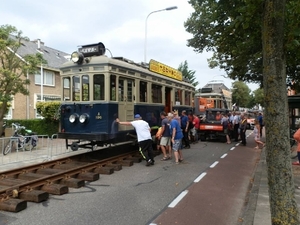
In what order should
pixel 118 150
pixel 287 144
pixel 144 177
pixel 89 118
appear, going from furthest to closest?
1. pixel 118 150
2. pixel 89 118
3. pixel 144 177
4. pixel 287 144

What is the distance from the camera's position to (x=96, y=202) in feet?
19.5

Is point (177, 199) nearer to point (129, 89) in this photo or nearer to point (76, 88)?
point (129, 89)

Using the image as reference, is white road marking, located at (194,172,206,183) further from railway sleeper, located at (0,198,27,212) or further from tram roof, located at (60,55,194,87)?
tram roof, located at (60,55,194,87)

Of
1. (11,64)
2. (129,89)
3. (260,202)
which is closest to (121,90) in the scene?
(129,89)

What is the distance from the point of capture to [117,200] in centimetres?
607

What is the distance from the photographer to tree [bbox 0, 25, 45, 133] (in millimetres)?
13164

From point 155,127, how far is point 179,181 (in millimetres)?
4996

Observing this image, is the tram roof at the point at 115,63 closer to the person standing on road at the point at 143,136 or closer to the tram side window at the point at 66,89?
the tram side window at the point at 66,89

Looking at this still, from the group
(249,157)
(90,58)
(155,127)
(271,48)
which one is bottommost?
(249,157)

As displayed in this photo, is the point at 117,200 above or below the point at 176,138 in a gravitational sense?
below

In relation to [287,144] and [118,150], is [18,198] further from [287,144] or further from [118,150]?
[118,150]

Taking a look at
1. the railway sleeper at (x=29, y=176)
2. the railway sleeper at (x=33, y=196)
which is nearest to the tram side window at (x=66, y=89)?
the railway sleeper at (x=29, y=176)

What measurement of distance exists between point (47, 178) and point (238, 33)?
262 inches

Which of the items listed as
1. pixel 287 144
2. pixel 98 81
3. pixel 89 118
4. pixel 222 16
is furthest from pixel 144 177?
pixel 222 16
